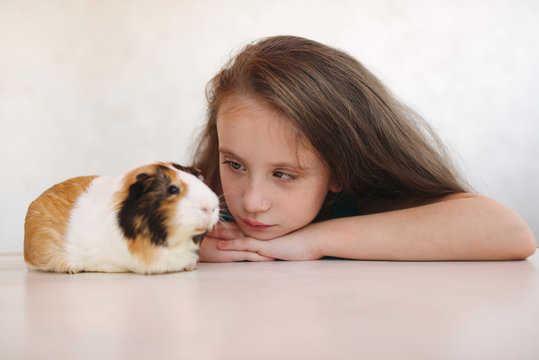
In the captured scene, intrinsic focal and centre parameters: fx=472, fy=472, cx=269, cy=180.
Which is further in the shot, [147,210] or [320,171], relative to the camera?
[320,171]

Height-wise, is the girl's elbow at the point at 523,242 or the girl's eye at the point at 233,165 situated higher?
the girl's eye at the point at 233,165

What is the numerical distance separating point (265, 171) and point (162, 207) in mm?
308

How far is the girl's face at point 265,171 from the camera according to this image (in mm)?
1004

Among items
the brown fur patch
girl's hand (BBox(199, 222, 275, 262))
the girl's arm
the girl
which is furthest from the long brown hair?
the brown fur patch

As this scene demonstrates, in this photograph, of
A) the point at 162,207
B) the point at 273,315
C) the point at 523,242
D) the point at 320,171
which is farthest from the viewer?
the point at 320,171

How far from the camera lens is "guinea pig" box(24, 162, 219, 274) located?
769 mm

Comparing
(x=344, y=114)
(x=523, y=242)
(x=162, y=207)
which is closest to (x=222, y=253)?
(x=162, y=207)

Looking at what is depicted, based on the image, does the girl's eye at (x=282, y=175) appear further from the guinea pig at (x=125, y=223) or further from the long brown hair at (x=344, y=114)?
the guinea pig at (x=125, y=223)

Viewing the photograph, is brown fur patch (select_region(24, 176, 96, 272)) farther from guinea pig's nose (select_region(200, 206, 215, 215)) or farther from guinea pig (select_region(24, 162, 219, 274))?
guinea pig's nose (select_region(200, 206, 215, 215))

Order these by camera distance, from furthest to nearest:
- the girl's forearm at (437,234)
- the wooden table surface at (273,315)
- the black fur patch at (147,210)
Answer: the girl's forearm at (437,234), the black fur patch at (147,210), the wooden table surface at (273,315)

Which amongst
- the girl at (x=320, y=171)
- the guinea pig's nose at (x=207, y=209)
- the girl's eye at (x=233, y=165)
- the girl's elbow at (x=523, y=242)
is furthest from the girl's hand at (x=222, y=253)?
the girl's elbow at (x=523, y=242)

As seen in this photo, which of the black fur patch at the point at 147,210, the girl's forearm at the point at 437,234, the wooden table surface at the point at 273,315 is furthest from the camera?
the girl's forearm at the point at 437,234

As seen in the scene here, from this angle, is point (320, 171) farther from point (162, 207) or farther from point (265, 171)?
point (162, 207)

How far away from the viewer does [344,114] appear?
1092mm
